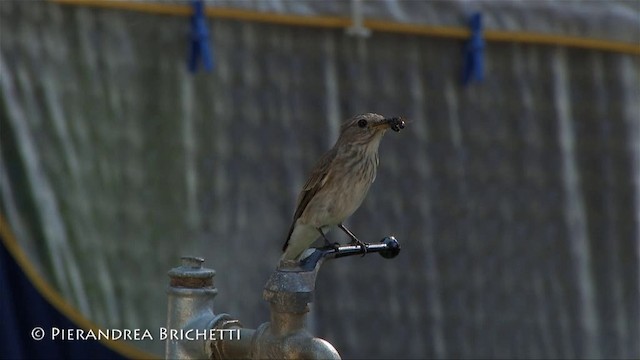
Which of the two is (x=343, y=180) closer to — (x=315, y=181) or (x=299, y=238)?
(x=315, y=181)

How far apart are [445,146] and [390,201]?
0.31 meters

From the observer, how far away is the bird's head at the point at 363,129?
348 cm

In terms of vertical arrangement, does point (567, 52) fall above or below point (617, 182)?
above

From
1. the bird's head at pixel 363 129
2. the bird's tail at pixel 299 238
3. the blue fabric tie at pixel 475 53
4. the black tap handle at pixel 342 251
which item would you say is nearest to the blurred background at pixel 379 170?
the blue fabric tie at pixel 475 53

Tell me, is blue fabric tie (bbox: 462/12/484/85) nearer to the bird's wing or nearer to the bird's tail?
the bird's wing

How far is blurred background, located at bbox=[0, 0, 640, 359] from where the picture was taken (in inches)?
169

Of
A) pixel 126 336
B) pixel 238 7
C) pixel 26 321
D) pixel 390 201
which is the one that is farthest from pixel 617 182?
pixel 26 321

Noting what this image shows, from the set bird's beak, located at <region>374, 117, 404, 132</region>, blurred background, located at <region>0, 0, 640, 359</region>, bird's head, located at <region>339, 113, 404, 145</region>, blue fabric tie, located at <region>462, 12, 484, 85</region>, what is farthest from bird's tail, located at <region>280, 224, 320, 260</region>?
blue fabric tie, located at <region>462, 12, 484, 85</region>

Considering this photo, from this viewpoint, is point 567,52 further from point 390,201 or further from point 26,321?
point 26,321

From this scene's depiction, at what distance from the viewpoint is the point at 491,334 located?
15.5ft

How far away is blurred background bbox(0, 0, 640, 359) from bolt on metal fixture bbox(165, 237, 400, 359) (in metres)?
1.53

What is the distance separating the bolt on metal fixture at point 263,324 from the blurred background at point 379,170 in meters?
1.53

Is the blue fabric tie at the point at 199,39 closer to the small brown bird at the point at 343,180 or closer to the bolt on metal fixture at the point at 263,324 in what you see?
the small brown bird at the point at 343,180

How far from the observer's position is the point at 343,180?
3621 mm
